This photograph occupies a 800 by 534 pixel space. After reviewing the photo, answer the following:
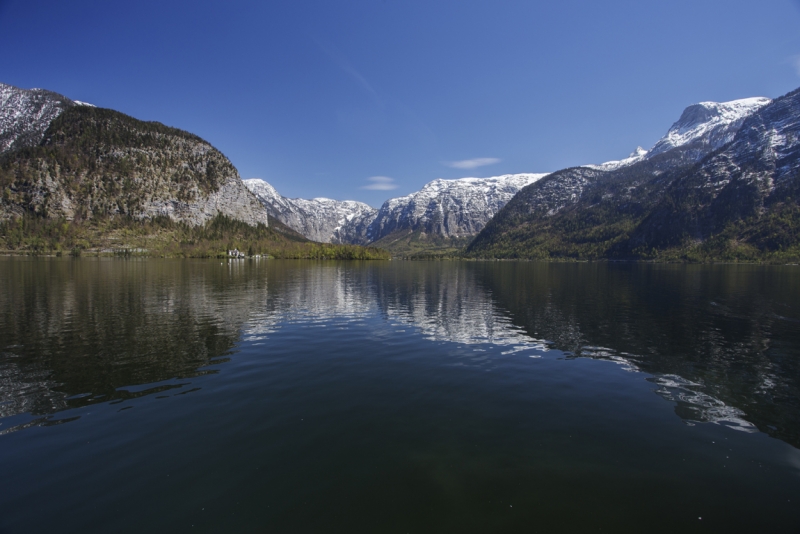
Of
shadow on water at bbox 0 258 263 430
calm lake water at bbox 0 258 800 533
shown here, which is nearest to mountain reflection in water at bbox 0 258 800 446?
shadow on water at bbox 0 258 263 430

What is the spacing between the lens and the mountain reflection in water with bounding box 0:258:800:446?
20.2m

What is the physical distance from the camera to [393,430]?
15.8m

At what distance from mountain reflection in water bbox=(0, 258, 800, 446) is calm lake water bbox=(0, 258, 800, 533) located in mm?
259

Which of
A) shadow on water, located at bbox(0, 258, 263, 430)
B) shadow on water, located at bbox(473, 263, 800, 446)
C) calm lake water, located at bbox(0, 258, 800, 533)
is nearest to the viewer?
calm lake water, located at bbox(0, 258, 800, 533)

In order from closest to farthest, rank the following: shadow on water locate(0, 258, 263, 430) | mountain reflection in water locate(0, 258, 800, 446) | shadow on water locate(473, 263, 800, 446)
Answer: shadow on water locate(473, 263, 800, 446)
shadow on water locate(0, 258, 263, 430)
mountain reflection in water locate(0, 258, 800, 446)

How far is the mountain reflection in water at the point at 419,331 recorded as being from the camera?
66.2ft

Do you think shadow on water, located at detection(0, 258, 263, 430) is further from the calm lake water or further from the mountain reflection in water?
the calm lake water

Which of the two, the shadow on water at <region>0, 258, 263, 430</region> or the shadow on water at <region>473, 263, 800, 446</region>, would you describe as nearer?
the shadow on water at <region>473, 263, 800, 446</region>

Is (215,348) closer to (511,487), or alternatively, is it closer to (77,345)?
(77,345)

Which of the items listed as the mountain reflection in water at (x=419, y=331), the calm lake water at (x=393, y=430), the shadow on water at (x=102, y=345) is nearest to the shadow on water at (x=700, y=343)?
the mountain reflection in water at (x=419, y=331)

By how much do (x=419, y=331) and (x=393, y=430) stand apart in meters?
21.6

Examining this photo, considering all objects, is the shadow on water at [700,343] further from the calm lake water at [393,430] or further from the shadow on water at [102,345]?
the shadow on water at [102,345]

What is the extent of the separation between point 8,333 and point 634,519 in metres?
47.1

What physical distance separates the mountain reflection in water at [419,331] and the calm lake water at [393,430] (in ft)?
0.85
